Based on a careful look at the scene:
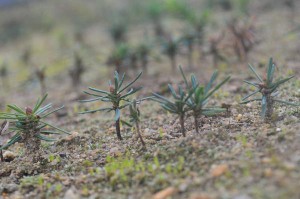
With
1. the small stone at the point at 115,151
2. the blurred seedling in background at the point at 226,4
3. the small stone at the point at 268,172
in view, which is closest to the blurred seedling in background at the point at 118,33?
the blurred seedling in background at the point at 226,4

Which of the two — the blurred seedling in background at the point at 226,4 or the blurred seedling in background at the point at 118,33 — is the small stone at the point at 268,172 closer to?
the blurred seedling in background at the point at 118,33

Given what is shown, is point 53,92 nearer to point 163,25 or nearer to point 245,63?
point 245,63

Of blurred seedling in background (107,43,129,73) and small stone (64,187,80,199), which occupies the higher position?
blurred seedling in background (107,43,129,73)

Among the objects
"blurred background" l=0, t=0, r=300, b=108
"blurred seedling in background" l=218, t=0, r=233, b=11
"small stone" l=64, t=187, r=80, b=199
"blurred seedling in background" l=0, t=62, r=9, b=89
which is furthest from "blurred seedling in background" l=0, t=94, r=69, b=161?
"blurred seedling in background" l=218, t=0, r=233, b=11

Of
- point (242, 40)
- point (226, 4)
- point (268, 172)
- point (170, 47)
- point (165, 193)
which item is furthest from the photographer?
point (226, 4)

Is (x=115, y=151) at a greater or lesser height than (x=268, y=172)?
greater

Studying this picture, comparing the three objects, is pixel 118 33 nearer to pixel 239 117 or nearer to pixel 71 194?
pixel 239 117

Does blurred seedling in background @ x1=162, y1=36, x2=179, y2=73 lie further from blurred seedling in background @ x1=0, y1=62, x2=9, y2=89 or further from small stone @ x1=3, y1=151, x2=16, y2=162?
small stone @ x1=3, y1=151, x2=16, y2=162

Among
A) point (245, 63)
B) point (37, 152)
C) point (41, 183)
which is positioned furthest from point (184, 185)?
point (245, 63)

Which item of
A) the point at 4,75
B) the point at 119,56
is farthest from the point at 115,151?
the point at 4,75
